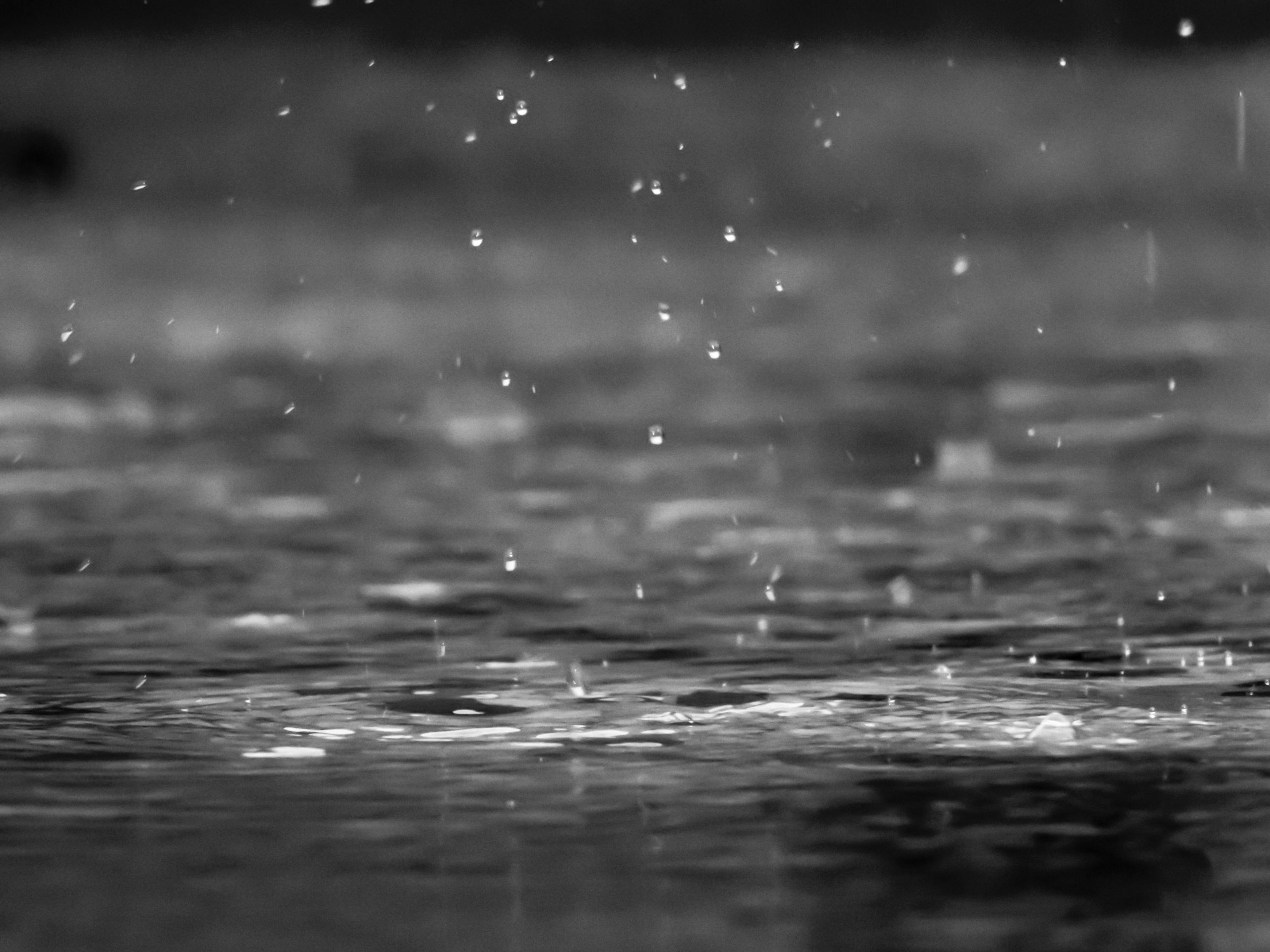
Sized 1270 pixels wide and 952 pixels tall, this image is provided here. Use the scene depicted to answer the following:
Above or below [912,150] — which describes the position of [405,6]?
above

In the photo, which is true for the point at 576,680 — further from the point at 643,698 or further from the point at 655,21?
the point at 655,21

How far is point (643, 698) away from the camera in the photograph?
3.62 metres

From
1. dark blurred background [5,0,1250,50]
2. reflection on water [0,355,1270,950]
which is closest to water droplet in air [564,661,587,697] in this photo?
reflection on water [0,355,1270,950]

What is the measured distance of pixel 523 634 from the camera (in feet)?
13.6

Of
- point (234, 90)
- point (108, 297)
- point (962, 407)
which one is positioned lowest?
point (962, 407)

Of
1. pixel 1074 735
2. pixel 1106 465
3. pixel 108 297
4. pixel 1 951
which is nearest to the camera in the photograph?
pixel 1 951

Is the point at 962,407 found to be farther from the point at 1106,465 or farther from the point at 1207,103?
the point at 1207,103

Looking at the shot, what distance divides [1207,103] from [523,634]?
7329mm

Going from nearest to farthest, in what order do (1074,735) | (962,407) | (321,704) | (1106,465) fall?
(1074,735) → (321,704) → (1106,465) → (962,407)

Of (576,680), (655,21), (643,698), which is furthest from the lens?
(655,21)

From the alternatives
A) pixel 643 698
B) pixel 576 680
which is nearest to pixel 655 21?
pixel 576 680

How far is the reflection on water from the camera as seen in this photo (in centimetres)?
250

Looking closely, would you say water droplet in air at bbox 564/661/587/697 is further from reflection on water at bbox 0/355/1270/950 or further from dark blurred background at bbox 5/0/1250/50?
dark blurred background at bbox 5/0/1250/50

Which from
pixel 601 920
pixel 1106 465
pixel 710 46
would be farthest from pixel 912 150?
pixel 601 920
